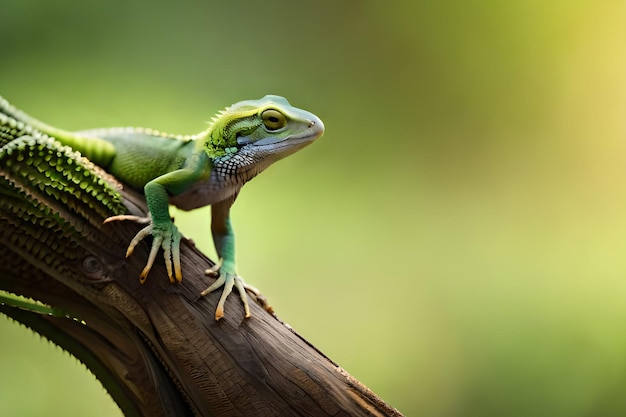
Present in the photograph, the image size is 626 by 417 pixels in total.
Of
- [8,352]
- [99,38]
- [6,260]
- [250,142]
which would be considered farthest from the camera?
[99,38]

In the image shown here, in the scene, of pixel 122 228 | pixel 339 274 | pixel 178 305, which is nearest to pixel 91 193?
pixel 122 228

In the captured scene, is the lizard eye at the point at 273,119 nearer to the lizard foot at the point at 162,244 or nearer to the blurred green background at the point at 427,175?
the lizard foot at the point at 162,244

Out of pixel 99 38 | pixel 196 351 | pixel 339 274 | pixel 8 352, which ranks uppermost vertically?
pixel 99 38

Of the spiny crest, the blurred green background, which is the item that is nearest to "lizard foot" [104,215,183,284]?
the spiny crest

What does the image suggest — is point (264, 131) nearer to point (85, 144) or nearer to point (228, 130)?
point (228, 130)

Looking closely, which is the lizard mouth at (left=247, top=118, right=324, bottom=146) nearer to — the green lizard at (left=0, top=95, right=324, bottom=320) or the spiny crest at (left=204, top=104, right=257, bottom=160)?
the green lizard at (left=0, top=95, right=324, bottom=320)

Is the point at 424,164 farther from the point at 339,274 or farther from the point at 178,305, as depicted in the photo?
the point at 178,305

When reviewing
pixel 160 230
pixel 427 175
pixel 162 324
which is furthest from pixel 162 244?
pixel 427 175
